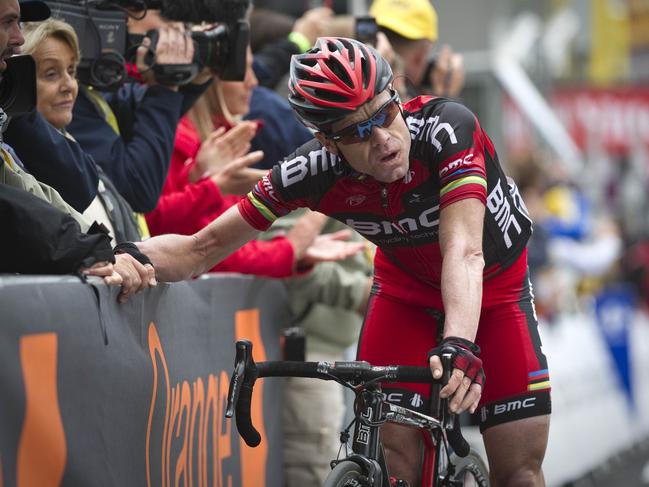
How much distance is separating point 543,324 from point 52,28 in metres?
5.77

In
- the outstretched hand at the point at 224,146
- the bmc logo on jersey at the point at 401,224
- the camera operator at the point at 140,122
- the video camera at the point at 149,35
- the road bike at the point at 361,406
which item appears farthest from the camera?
the outstretched hand at the point at 224,146

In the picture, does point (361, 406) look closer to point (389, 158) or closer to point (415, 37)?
point (389, 158)

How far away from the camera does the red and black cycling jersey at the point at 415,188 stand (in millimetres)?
4410

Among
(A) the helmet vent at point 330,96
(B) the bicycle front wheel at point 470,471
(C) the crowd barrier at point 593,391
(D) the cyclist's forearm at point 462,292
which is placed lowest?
(C) the crowd barrier at point 593,391

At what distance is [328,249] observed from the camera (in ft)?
20.5

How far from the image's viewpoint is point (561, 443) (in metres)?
9.20

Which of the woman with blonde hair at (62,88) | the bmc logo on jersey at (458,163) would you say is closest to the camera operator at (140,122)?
the woman with blonde hair at (62,88)

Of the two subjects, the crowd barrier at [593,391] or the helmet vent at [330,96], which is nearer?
the helmet vent at [330,96]

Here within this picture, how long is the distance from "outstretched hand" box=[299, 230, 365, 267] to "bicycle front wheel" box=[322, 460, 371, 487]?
7.47ft

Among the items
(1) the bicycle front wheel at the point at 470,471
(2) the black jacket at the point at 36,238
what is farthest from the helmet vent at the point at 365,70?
(1) the bicycle front wheel at the point at 470,471

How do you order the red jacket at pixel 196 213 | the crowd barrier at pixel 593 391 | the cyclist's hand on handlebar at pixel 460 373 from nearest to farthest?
1. the cyclist's hand on handlebar at pixel 460 373
2. the red jacket at pixel 196 213
3. the crowd barrier at pixel 593 391

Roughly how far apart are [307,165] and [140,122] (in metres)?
1.05

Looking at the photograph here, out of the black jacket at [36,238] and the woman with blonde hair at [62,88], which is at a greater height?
the woman with blonde hair at [62,88]

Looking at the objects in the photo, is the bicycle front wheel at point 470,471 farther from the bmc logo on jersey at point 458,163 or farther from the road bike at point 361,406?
the bmc logo on jersey at point 458,163
